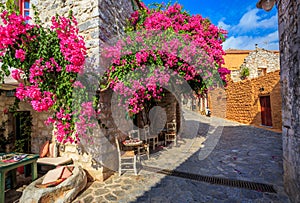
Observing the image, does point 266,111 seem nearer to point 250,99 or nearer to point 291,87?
point 250,99

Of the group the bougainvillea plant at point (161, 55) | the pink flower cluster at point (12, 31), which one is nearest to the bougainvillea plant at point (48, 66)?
the pink flower cluster at point (12, 31)

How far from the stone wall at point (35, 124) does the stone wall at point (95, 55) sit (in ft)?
Answer: 3.27

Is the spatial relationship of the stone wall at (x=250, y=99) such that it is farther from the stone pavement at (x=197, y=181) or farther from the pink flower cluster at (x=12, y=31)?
the pink flower cluster at (x=12, y=31)

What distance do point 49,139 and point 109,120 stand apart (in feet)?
6.15

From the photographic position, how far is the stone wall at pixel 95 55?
3.78m

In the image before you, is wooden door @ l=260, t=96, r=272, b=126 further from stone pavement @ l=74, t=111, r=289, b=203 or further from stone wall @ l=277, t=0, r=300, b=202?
stone wall @ l=277, t=0, r=300, b=202

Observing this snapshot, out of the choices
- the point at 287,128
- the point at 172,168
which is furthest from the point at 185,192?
the point at 287,128

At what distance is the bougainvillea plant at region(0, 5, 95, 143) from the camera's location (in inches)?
120

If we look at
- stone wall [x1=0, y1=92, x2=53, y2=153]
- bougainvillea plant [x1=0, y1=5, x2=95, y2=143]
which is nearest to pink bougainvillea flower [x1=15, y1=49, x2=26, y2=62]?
bougainvillea plant [x1=0, y1=5, x2=95, y2=143]

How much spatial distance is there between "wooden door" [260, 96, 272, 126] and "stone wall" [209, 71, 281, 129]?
0.18 m

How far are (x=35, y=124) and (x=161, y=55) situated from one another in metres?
4.12

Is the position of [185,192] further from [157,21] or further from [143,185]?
[157,21]

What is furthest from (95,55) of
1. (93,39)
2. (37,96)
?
(37,96)

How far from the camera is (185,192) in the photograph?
128 inches
